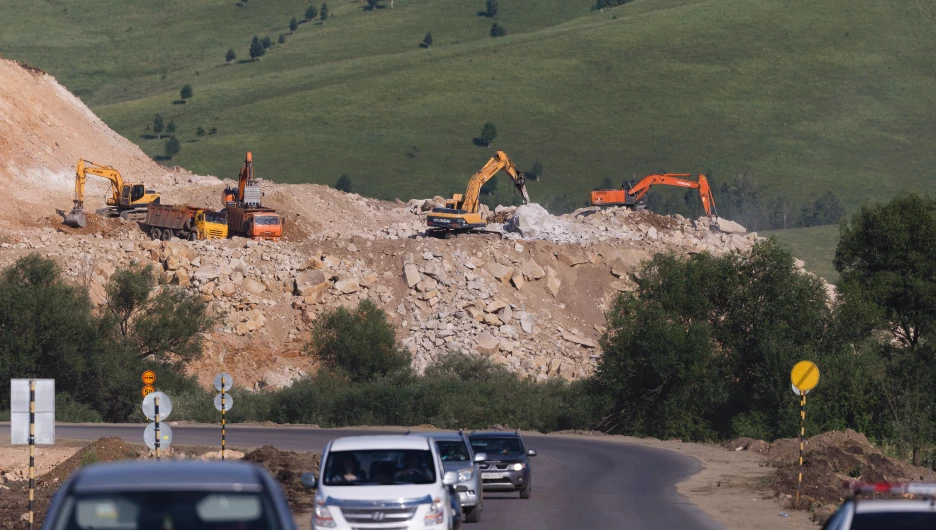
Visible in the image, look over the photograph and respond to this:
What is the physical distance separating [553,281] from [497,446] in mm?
38946

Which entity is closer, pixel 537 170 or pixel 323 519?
pixel 323 519

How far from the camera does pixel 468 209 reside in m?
68.1

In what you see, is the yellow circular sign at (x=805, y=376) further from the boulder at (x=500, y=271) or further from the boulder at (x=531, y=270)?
the boulder at (x=531, y=270)

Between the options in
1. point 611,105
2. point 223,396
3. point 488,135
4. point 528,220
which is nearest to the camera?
point 223,396

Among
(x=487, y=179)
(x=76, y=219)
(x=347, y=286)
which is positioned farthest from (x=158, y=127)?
(x=347, y=286)

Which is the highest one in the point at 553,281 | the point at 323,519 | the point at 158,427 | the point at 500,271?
the point at 500,271

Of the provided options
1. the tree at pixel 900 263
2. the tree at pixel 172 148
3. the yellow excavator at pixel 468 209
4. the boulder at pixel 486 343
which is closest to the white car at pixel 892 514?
the tree at pixel 900 263

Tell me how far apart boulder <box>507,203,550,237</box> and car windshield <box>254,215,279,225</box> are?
13391 millimetres

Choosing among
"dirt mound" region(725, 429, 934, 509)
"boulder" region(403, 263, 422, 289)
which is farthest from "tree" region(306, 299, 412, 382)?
"dirt mound" region(725, 429, 934, 509)

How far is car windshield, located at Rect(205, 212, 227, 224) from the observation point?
67.3 meters

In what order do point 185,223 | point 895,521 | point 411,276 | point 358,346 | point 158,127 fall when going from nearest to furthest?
point 895,521 < point 358,346 < point 411,276 < point 185,223 < point 158,127

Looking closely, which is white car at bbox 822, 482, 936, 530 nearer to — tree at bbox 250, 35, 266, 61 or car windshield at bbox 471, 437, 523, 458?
car windshield at bbox 471, 437, 523, 458

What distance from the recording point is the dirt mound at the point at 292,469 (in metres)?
25.7

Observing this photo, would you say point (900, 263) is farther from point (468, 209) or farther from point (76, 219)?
point (76, 219)
